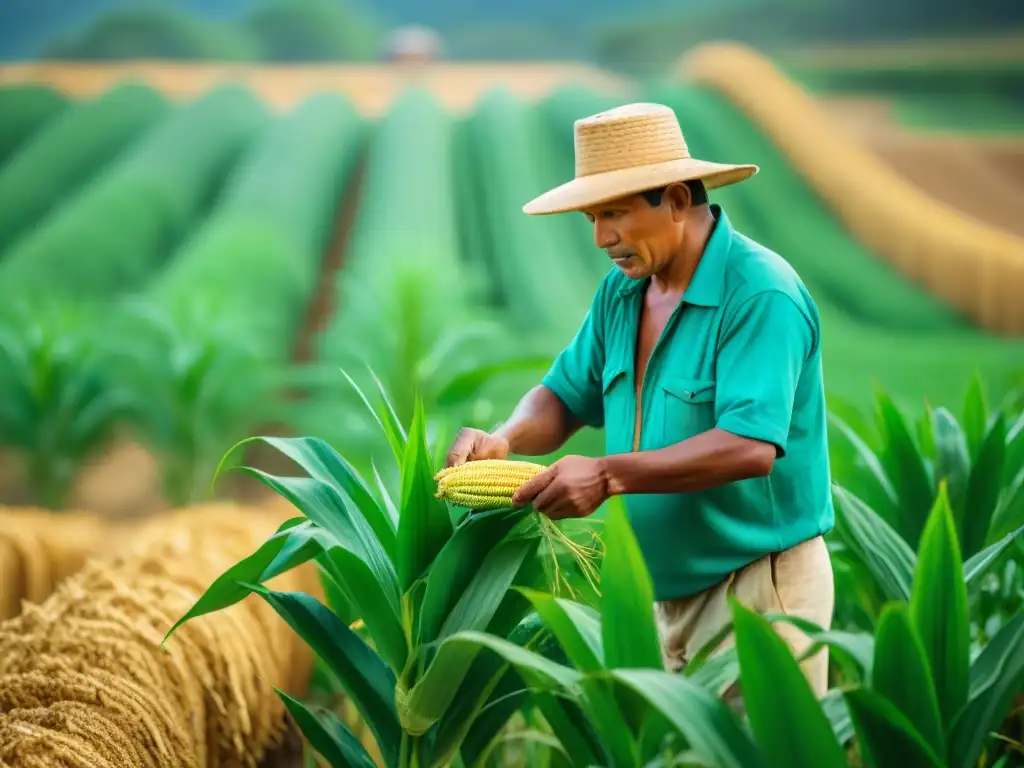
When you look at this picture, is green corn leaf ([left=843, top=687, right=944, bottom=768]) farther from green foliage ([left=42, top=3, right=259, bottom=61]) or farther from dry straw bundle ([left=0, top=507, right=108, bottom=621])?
green foliage ([left=42, top=3, right=259, bottom=61])

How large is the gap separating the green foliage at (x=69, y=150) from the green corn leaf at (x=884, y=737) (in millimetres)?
7231

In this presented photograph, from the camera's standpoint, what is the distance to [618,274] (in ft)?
5.46

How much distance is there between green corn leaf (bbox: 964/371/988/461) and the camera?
2.28 m

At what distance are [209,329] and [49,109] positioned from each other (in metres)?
5.71

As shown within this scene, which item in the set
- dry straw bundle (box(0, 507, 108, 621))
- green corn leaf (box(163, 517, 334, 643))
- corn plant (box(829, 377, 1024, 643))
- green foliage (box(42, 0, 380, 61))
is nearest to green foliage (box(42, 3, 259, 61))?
green foliage (box(42, 0, 380, 61))

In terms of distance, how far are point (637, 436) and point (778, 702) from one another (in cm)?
50

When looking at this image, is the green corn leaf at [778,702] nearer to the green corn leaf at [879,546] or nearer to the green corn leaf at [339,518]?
the green corn leaf at [339,518]

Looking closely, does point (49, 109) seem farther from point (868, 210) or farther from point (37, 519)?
point (37, 519)

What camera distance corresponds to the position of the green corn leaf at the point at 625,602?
120 cm

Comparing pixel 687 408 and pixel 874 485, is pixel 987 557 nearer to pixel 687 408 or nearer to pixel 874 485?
pixel 687 408

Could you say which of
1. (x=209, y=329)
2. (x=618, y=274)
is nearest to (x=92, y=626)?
(x=618, y=274)

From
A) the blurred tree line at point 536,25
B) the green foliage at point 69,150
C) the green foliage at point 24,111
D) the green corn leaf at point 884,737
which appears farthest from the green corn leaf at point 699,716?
the blurred tree line at point 536,25

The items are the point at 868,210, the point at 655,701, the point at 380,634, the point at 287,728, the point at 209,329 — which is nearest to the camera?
the point at 655,701

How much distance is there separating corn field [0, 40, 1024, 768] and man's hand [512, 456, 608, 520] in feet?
0.27
